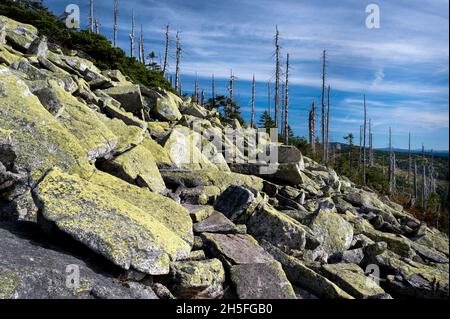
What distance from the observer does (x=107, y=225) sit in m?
6.22

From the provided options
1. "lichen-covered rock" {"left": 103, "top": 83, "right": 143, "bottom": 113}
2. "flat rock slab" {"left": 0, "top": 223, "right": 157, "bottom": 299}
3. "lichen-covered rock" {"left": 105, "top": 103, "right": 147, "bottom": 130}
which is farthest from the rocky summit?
"lichen-covered rock" {"left": 103, "top": 83, "right": 143, "bottom": 113}

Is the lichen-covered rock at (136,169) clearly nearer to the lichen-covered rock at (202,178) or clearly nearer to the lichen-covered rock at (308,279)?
the lichen-covered rock at (202,178)

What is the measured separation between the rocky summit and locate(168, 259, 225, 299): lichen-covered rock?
2 centimetres

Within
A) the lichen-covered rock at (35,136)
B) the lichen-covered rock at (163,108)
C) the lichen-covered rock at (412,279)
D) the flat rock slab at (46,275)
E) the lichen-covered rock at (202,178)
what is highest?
the lichen-covered rock at (163,108)

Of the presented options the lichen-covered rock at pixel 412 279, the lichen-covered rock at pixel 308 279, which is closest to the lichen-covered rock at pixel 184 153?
the lichen-covered rock at pixel 308 279

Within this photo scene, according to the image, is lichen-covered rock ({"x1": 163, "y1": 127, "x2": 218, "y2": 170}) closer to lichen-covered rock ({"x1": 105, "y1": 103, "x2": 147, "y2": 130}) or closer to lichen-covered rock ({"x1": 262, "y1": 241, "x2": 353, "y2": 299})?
lichen-covered rock ({"x1": 105, "y1": 103, "x2": 147, "y2": 130})

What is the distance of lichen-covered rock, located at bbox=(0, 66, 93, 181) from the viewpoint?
7772 millimetres

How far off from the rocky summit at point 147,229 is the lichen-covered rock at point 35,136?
0.03 m

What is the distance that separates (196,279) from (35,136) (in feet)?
16.2

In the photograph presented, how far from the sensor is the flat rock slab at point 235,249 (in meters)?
7.45

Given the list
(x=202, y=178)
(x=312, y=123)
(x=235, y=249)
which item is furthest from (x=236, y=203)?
(x=312, y=123)

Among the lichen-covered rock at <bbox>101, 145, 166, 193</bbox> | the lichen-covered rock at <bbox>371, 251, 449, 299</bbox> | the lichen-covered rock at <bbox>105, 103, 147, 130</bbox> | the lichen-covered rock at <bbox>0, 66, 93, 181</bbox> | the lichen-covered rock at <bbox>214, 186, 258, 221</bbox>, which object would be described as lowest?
the lichen-covered rock at <bbox>371, 251, 449, 299</bbox>
